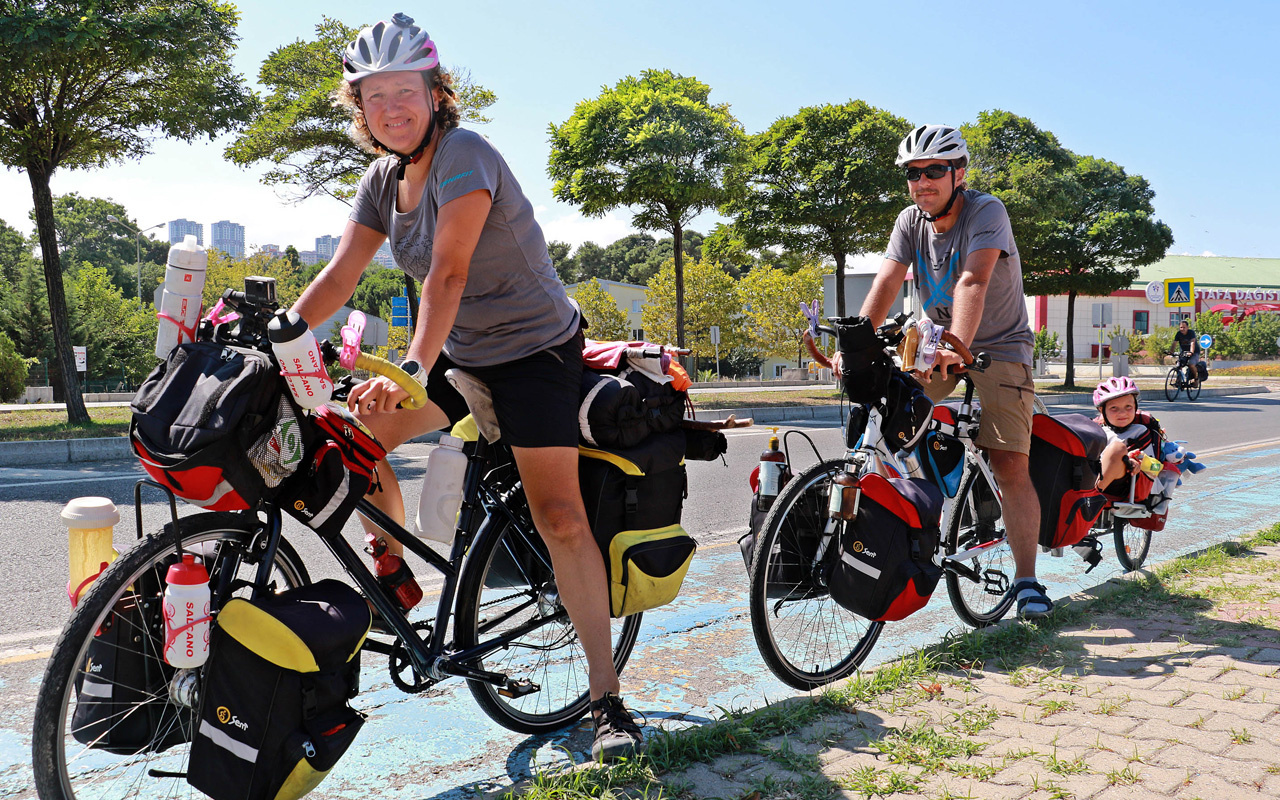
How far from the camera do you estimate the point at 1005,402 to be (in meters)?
3.94

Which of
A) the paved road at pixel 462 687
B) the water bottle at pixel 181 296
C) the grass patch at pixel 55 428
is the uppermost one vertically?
the water bottle at pixel 181 296

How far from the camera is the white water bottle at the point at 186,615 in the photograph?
1991mm

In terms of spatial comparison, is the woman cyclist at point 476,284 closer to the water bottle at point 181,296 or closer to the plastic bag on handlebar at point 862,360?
the water bottle at point 181,296

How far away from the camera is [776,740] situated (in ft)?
8.68

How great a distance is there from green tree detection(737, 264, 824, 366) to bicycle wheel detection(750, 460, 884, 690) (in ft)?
147

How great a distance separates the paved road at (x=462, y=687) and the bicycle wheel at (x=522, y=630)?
10 cm

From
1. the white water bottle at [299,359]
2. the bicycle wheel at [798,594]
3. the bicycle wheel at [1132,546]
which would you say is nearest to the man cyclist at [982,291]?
the bicycle wheel at [798,594]

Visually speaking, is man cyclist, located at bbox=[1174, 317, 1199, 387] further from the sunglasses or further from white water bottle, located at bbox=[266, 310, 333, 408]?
white water bottle, located at bbox=[266, 310, 333, 408]

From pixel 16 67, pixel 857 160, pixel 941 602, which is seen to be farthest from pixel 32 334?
pixel 941 602

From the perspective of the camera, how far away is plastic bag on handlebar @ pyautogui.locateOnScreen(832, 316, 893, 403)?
331cm

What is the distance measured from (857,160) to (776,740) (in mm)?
19554

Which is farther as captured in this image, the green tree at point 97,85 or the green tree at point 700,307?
the green tree at point 700,307

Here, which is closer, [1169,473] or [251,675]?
[251,675]

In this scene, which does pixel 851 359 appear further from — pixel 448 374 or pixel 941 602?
pixel 941 602
